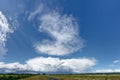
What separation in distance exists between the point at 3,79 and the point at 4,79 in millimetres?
916

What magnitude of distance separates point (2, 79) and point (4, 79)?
1780 millimetres

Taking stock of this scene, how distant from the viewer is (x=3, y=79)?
175m

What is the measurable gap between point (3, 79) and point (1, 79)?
180 cm

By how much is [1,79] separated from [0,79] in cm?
102

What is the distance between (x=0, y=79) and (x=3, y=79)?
263 centimetres

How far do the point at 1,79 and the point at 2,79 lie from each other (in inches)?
34.8

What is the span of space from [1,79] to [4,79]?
8.65 feet

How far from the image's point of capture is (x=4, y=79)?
17512 centimetres

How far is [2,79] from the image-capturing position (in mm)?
174375

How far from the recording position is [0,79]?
174m

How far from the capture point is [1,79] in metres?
174
